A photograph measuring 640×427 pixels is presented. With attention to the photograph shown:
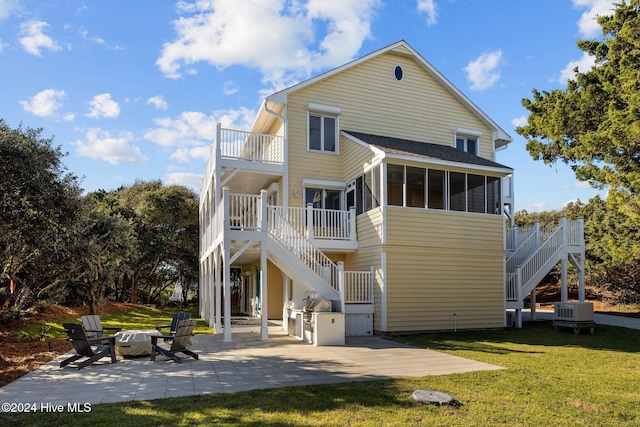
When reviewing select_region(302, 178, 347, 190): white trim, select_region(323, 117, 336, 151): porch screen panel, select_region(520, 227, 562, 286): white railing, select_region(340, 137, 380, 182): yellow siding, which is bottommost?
select_region(520, 227, 562, 286): white railing

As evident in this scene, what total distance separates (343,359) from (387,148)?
7.26 metres

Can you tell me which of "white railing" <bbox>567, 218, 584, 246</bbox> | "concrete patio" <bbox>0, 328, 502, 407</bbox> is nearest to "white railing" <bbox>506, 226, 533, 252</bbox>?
"white railing" <bbox>567, 218, 584, 246</bbox>

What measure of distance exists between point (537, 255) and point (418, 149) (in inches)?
231

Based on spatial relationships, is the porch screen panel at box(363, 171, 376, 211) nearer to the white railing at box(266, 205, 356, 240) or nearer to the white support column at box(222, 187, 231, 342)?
the white railing at box(266, 205, 356, 240)

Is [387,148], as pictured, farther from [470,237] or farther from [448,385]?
[448,385]

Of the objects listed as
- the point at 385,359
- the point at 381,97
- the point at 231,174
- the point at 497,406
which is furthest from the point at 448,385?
the point at 381,97

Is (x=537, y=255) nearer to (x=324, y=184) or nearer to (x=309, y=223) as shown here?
(x=324, y=184)

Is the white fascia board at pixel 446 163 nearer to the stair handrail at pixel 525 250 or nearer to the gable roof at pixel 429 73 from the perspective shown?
the stair handrail at pixel 525 250

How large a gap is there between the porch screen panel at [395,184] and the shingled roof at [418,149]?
1.79ft

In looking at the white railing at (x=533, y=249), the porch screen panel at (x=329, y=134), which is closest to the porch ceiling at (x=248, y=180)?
the porch screen panel at (x=329, y=134)

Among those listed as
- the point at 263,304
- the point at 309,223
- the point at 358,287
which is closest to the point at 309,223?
the point at 309,223

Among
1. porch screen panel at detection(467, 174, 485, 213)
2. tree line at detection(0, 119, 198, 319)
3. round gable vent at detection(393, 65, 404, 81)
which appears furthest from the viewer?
round gable vent at detection(393, 65, 404, 81)

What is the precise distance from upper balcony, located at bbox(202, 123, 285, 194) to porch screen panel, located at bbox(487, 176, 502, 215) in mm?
7063

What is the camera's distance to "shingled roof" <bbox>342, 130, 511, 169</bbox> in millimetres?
14619
